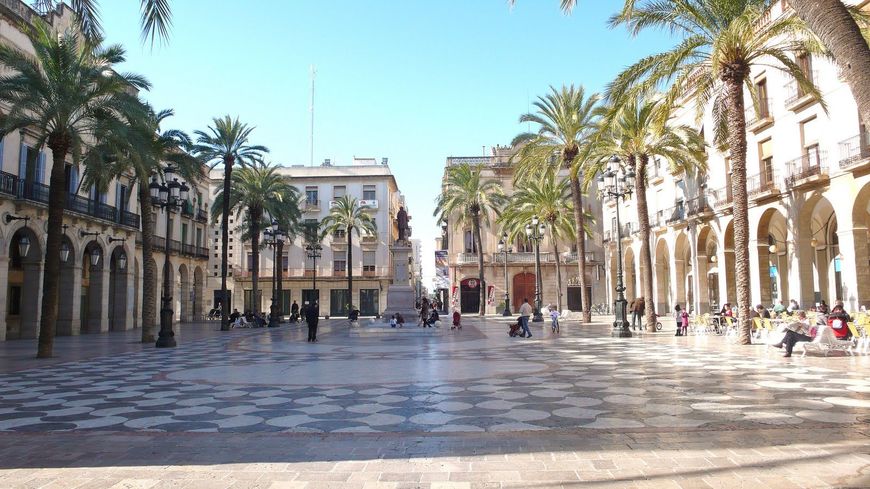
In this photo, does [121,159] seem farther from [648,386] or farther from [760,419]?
[760,419]

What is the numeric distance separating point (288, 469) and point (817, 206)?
29581 mm

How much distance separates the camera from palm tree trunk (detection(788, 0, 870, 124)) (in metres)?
Result: 6.09

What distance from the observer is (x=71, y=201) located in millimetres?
26922

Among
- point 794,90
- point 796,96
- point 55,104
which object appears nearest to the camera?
point 55,104

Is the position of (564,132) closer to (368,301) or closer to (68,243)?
(68,243)

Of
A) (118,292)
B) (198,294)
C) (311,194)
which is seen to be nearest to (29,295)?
(118,292)

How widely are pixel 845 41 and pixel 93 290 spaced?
108 feet

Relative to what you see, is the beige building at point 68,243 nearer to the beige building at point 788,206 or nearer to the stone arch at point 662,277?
the beige building at point 788,206

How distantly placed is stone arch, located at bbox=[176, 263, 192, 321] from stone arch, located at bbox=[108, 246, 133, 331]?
9.93 m

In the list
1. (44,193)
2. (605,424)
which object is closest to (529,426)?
(605,424)

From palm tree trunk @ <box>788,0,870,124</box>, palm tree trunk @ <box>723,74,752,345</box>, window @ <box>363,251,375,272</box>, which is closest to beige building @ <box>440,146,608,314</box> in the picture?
window @ <box>363,251,375,272</box>

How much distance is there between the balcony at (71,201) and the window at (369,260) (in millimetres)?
30882

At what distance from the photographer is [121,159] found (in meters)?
19.1

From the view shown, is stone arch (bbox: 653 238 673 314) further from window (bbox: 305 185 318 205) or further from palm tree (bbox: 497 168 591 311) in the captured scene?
window (bbox: 305 185 318 205)
